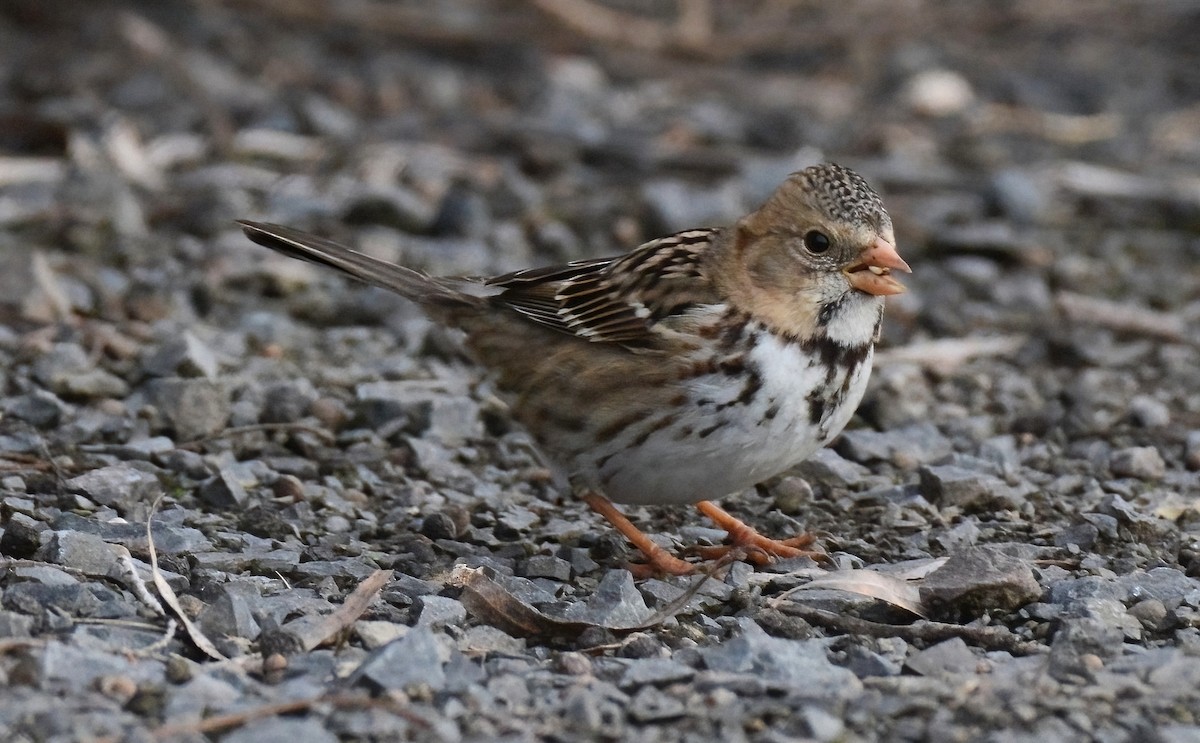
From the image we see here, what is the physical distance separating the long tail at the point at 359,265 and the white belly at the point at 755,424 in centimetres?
111

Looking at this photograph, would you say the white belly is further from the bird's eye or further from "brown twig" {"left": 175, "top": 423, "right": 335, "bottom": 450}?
"brown twig" {"left": 175, "top": 423, "right": 335, "bottom": 450}

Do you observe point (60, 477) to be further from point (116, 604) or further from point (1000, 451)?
point (1000, 451)

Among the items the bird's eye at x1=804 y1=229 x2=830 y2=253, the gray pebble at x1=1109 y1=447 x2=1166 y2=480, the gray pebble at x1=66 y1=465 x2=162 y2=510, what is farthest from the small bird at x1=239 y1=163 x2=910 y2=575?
the gray pebble at x1=1109 y1=447 x2=1166 y2=480

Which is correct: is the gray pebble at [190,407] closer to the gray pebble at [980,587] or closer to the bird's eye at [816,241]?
the bird's eye at [816,241]

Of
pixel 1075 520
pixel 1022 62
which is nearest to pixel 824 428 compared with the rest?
pixel 1075 520

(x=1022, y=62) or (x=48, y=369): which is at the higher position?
(x=1022, y=62)

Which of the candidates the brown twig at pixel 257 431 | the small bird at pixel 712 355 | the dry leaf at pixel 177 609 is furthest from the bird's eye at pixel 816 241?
Answer: the dry leaf at pixel 177 609

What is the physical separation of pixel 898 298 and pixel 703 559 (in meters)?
2.77

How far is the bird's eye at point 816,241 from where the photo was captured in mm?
4657

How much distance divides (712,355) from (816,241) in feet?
1.59

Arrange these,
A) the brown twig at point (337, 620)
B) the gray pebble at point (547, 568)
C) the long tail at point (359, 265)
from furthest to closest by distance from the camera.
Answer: the long tail at point (359, 265) → the gray pebble at point (547, 568) → the brown twig at point (337, 620)

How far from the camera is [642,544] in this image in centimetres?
471

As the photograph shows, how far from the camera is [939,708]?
135 inches

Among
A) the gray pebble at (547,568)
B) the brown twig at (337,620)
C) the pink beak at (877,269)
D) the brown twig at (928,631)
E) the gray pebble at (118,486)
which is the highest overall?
the pink beak at (877,269)
